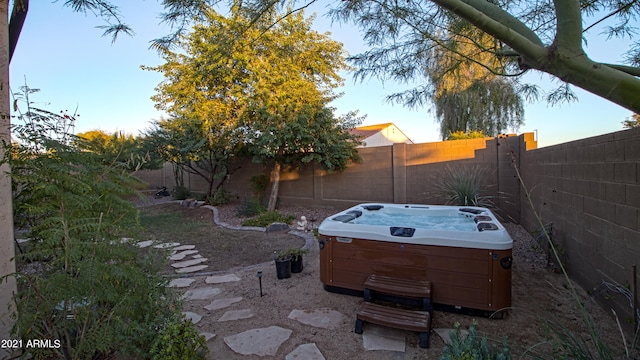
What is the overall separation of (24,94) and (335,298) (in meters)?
2.96

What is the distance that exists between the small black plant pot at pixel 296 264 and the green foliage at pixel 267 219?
3249 millimetres

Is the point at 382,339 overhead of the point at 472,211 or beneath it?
beneath

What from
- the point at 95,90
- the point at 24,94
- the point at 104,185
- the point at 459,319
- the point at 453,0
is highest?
the point at 95,90

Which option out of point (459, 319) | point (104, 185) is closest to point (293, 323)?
point (459, 319)

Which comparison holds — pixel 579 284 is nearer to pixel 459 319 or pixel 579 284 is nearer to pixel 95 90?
pixel 459 319

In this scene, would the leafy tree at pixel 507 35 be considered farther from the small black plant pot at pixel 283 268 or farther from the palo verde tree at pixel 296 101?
the palo verde tree at pixel 296 101

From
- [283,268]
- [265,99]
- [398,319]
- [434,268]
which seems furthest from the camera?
[265,99]

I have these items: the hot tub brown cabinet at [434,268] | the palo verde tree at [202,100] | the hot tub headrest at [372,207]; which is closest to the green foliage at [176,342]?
the hot tub brown cabinet at [434,268]

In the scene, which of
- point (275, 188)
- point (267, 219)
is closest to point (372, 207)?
point (267, 219)

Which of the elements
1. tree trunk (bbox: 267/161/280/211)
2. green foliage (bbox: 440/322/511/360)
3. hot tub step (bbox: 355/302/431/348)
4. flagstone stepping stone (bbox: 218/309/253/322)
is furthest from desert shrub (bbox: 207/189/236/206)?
green foliage (bbox: 440/322/511/360)

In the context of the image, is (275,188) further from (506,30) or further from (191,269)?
(506,30)

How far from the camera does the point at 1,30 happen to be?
1868 millimetres

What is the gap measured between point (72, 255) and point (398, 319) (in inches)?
85.4

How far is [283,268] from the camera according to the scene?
380cm
